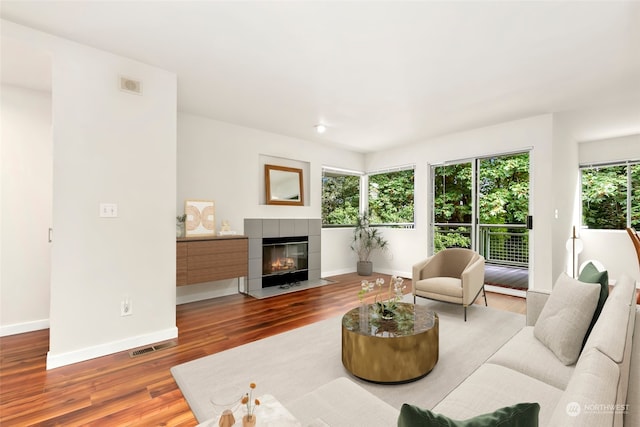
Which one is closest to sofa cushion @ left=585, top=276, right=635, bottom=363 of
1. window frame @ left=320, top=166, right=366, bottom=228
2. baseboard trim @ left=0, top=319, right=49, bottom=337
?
baseboard trim @ left=0, top=319, right=49, bottom=337

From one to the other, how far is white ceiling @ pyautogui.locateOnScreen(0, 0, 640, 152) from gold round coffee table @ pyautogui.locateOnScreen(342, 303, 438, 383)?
2.29 m

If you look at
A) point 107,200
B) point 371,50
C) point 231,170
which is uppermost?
point 371,50

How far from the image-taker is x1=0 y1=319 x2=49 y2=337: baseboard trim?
9.74ft

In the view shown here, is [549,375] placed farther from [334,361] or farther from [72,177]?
[72,177]

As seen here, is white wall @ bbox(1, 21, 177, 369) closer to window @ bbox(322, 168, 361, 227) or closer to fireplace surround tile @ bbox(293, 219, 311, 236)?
fireplace surround tile @ bbox(293, 219, 311, 236)

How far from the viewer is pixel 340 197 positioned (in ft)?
21.0

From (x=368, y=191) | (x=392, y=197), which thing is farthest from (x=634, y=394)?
(x=368, y=191)

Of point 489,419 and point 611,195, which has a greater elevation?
point 611,195

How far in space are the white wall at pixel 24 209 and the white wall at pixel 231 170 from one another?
1393mm

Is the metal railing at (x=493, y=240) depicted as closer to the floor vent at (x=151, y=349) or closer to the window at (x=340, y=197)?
the window at (x=340, y=197)

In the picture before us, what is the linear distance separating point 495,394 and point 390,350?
777mm

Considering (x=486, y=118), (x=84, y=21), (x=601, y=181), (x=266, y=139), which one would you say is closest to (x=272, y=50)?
(x=84, y=21)

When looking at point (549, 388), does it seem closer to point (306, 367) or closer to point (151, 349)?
point (306, 367)

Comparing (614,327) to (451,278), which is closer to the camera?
(614,327)
